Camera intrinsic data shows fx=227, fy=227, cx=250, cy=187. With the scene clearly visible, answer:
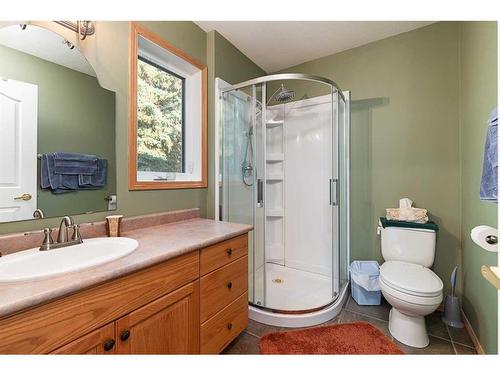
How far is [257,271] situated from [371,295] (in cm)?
102

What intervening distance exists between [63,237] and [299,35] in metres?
2.37

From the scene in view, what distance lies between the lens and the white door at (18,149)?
1.00 meters

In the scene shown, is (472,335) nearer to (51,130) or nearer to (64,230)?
(64,230)

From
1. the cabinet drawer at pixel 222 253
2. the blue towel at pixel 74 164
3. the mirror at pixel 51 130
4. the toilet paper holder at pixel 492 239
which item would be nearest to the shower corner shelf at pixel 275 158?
the cabinet drawer at pixel 222 253

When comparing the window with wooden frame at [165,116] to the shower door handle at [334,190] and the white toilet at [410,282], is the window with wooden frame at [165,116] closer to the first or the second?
the shower door handle at [334,190]

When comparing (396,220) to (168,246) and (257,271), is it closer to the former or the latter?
(257,271)

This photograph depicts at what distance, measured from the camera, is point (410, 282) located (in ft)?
4.89

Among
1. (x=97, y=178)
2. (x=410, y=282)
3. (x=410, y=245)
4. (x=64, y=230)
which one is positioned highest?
(x=97, y=178)

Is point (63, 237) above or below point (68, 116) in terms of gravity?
below

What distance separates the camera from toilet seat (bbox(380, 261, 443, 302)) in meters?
1.41

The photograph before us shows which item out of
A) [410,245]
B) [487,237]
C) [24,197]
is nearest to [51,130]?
[24,197]

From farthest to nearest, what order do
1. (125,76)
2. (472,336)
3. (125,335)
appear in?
(472,336) < (125,76) < (125,335)
